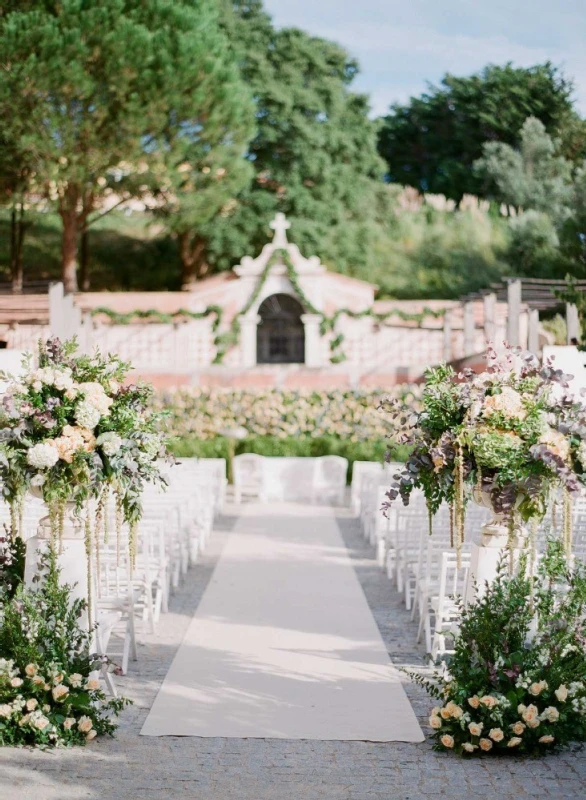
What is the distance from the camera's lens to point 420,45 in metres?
40.1

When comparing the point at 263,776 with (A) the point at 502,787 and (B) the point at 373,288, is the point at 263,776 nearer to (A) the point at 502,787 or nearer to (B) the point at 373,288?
(A) the point at 502,787

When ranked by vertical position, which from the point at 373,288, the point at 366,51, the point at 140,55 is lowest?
the point at 373,288

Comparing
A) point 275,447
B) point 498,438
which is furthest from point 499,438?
point 275,447

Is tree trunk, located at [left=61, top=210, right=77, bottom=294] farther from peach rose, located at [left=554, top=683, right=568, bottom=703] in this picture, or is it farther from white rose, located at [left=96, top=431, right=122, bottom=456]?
peach rose, located at [left=554, top=683, right=568, bottom=703]

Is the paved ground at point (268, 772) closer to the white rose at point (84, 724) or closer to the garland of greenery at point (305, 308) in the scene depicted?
the white rose at point (84, 724)

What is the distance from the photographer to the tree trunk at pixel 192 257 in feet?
110

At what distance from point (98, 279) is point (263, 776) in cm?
3207

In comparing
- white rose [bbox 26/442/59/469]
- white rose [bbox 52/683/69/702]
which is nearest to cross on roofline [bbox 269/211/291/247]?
white rose [bbox 26/442/59/469]

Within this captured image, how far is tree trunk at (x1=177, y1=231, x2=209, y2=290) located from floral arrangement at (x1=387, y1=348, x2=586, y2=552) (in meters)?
28.3

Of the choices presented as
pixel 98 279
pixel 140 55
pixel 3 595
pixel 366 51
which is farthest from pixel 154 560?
pixel 366 51

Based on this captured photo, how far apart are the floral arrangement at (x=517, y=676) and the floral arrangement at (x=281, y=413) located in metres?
13.8

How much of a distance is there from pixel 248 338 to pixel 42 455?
2405cm

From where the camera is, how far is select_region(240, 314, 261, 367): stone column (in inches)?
1145

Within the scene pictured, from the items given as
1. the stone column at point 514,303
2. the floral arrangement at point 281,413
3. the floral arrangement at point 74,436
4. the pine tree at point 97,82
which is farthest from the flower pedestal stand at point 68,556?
the pine tree at point 97,82
